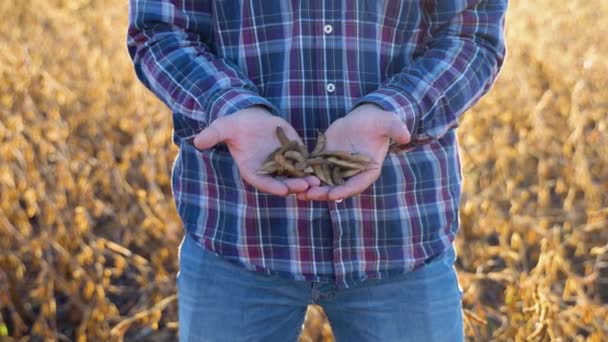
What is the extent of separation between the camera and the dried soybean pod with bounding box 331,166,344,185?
1.22 metres

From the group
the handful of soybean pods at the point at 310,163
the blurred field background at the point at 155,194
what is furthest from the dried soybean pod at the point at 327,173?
the blurred field background at the point at 155,194

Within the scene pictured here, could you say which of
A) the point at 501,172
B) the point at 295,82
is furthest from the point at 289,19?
the point at 501,172

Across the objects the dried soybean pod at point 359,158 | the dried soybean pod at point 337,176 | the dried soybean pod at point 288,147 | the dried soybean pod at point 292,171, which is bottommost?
the dried soybean pod at point 337,176

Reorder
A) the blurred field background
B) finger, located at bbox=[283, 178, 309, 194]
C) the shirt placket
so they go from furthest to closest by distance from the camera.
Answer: the blurred field background, the shirt placket, finger, located at bbox=[283, 178, 309, 194]

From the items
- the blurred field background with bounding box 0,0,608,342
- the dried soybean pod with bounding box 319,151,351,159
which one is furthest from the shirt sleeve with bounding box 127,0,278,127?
the blurred field background with bounding box 0,0,608,342

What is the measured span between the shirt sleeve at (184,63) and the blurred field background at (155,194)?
786 mm

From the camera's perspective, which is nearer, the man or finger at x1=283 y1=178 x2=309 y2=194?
finger at x1=283 y1=178 x2=309 y2=194

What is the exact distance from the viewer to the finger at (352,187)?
1.20 m

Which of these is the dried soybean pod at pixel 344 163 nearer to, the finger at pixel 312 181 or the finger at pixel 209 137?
the finger at pixel 312 181

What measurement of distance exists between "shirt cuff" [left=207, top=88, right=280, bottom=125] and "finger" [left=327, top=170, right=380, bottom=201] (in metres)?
0.15

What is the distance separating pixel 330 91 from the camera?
1304mm

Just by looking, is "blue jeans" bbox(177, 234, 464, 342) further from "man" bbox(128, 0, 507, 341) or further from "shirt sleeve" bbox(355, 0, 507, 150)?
"shirt sleeve" bbox(355, 0, 507, 150)

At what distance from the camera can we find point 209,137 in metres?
1.22

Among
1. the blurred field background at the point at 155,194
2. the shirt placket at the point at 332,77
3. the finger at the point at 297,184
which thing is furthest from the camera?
the blurred field background at the point at 155,194
